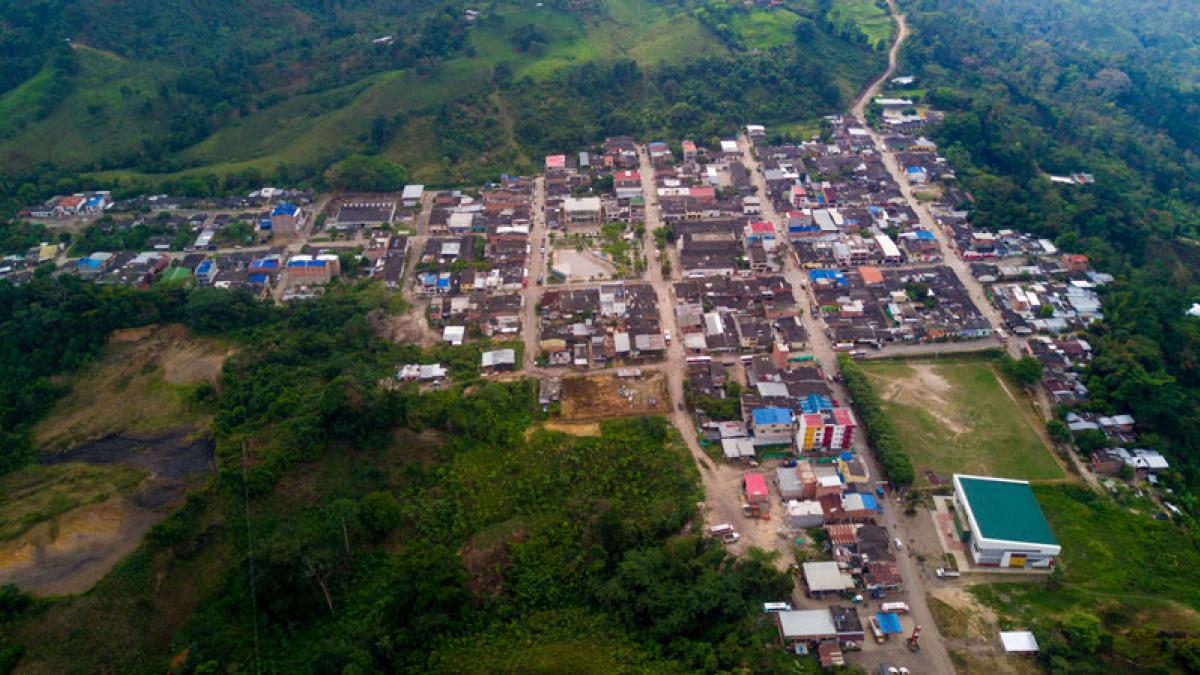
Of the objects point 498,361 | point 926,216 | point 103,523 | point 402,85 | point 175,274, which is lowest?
point 498,361

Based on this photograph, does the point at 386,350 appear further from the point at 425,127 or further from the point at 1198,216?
the point at 1198,216

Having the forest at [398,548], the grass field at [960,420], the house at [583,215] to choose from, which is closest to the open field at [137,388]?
the forest at [398,548]

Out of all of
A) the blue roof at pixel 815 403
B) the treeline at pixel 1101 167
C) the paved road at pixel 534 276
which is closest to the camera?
the blue roof at pixel 815 403

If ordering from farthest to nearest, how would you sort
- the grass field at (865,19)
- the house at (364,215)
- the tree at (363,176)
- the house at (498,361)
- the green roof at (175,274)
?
1. the grass field at (865,19)
2. the tree at (363,176)
3. the house at (364,215)
4. the green roof at (175,274)
5. the house at (498,361)

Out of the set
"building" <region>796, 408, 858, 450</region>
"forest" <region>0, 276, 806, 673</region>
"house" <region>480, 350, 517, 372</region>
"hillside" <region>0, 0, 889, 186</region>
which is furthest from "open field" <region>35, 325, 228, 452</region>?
"building" <region>796, 408, 858, 450</region>

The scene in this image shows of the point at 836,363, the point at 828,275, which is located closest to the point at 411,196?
the point at 828,275

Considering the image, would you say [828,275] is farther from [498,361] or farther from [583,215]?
[498,361]

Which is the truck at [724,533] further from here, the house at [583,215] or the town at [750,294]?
the house at [583,215]
